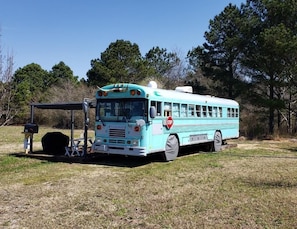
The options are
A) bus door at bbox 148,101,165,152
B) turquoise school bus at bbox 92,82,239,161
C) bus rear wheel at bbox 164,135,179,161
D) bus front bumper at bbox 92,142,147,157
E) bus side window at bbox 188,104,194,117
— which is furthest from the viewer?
bus side window at bbox 188,104,194,117

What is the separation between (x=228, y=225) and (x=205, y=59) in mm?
21541

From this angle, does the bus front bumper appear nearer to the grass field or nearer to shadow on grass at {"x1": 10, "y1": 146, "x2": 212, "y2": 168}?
the grass field

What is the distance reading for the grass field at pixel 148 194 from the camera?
5035 mm

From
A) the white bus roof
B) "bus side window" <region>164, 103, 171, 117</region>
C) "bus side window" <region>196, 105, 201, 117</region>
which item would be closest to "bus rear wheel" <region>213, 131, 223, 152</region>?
the white bus roof

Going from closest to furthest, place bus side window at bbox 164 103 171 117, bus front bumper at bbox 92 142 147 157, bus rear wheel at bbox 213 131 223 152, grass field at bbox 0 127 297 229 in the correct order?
1. grass field at bbox 0 127 297 229
2. bus front bumper at bbox 92 142 147 157
3. bus side window at bbox 164 103 171 117
4. bus rear wheel at bbox 213 131 223 152

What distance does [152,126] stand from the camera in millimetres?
10133

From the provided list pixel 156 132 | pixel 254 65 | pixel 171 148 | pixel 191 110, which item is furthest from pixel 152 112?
pixel 254 65

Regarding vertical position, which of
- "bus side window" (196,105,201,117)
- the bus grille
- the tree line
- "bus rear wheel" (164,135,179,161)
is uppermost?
the tree line

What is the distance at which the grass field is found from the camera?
16.5 feet

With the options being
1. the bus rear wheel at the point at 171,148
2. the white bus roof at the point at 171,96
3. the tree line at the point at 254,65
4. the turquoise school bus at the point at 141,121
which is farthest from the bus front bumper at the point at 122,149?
the tree line at the point at 254,65

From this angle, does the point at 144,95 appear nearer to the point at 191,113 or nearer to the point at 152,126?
the point at 152,126

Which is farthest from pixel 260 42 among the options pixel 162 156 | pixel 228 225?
pixel 228 225

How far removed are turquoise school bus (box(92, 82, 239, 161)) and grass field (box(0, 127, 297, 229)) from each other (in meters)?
0.64

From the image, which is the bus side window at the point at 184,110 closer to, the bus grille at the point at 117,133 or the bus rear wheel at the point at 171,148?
the bus rear wheel at the point at 171,148
